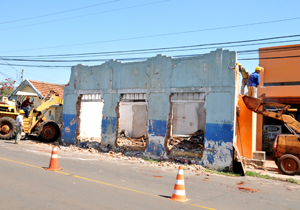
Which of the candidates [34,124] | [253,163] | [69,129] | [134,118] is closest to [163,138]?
[253,163]

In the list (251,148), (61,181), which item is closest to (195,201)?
(61,181)

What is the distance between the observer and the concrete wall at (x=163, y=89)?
12.7 metres

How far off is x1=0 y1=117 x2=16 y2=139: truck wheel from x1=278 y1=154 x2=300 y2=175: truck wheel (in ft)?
49.7

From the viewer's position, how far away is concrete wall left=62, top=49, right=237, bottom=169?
12.7 m

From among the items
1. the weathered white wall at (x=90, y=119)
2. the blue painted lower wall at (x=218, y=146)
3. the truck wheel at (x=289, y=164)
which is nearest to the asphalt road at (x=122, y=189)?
the blue painted lower wall at (x=218, y=146)

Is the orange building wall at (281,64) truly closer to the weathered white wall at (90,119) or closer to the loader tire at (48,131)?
the weathered white wall at (90,119)

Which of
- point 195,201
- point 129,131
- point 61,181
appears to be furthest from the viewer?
point 129,131

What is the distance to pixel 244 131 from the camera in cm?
1441

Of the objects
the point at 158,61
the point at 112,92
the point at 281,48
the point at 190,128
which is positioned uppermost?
the point at 281,48

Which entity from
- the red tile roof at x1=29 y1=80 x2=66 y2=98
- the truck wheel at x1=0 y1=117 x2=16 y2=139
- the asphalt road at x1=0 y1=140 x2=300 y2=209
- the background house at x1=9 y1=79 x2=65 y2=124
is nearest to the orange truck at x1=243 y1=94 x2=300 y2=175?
the asphalt road at x1=0 y1=140 x2=300 y2=209

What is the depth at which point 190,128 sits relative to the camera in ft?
73.0

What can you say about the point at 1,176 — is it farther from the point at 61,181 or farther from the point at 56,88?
the point at 56,88

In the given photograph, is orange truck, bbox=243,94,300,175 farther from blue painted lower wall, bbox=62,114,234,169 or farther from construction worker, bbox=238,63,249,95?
construction worker, bbox=238,63,249,95

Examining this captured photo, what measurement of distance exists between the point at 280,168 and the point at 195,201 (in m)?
6.92
